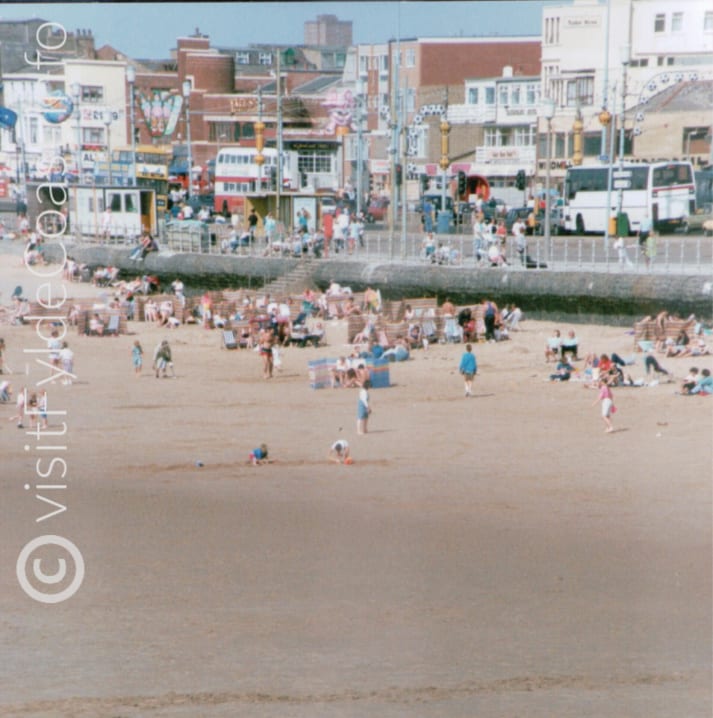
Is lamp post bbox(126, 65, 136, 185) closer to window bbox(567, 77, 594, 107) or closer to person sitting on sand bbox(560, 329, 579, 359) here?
window bbox(567, 77, 594, 107)

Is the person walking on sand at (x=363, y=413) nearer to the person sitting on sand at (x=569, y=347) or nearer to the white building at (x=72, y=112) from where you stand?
the person sitting on sand at (x=569, y=347)

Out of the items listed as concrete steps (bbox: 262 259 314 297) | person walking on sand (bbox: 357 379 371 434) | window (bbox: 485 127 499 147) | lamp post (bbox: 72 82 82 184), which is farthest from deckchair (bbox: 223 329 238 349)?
window (bbox: 485 127 499 147)

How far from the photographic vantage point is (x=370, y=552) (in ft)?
27.0

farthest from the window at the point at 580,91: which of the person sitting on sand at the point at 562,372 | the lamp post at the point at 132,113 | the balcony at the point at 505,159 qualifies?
the lamp post at the point at 132,113

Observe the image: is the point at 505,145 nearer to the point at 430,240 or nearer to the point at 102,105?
the point at 430,240

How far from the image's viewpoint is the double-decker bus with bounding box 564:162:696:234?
1889 cm

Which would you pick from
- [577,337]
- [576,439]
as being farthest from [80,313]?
[576,439]

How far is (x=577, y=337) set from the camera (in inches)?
611

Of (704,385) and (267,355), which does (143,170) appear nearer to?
(267,355)

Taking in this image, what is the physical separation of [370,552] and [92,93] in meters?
11.2

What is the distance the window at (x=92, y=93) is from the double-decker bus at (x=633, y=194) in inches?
293

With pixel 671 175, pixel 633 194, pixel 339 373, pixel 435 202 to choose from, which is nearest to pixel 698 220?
pixel 671 175

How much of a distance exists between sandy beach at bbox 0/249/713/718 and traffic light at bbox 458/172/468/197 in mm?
7481

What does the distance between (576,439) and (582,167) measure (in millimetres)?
9350
